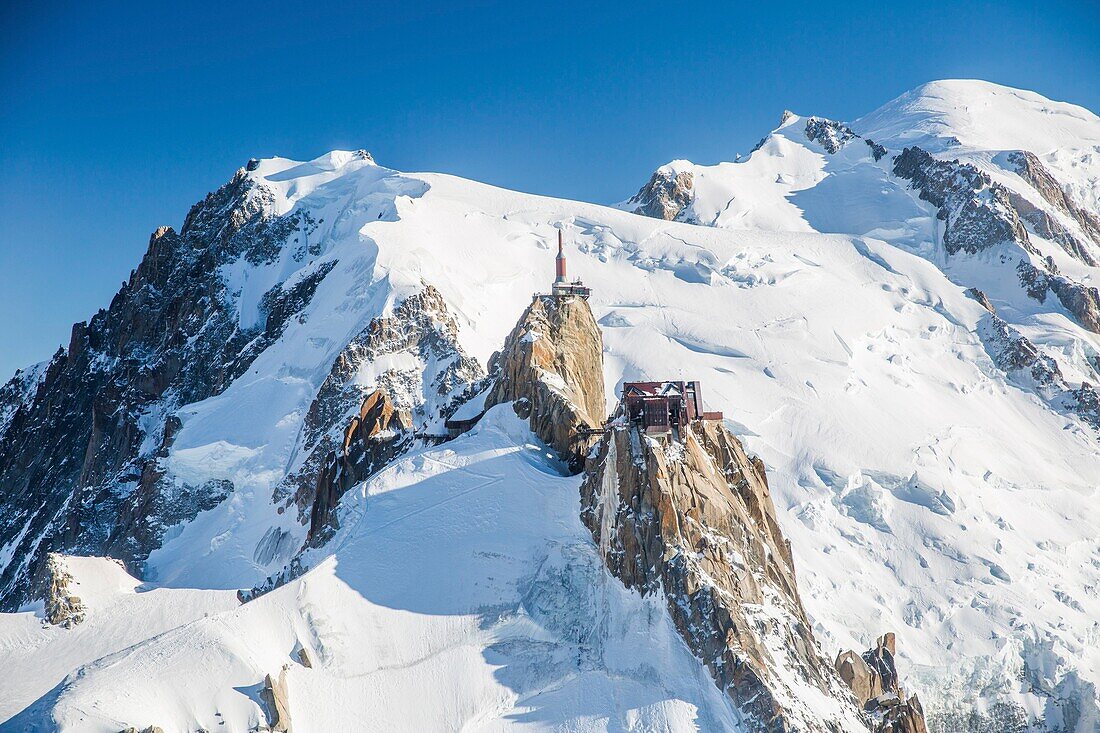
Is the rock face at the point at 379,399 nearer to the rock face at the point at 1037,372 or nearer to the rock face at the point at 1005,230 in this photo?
the rock face at the point at 1037,372

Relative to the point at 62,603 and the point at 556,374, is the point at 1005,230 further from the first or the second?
the point at 62,603

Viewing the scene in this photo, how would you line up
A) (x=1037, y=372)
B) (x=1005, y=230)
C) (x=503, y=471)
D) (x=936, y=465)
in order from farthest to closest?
(x=1005, y=230) → (x=1037, y=372) → (x=936, y=465) → (x=503, y=471)

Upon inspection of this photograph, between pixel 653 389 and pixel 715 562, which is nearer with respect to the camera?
pixel 715 562

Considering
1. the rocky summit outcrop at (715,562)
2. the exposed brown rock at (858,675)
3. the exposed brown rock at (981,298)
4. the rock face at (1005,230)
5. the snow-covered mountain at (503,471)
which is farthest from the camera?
the rock face at (1005,230)

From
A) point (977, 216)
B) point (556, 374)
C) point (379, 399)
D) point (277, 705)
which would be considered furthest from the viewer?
point (977, 216)

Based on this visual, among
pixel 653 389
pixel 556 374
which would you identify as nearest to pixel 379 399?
pixel 556 374

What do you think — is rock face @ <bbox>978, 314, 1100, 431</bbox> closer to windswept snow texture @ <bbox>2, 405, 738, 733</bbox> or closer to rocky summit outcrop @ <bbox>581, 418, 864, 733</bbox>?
rocky summit outcrop @ <bbox>581, 418, 864, 733</bbox>

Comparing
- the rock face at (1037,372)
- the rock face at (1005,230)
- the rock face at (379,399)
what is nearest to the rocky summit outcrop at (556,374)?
the rock face at (379,399)

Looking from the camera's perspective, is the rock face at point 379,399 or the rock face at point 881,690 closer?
the rock face at point 881,690
